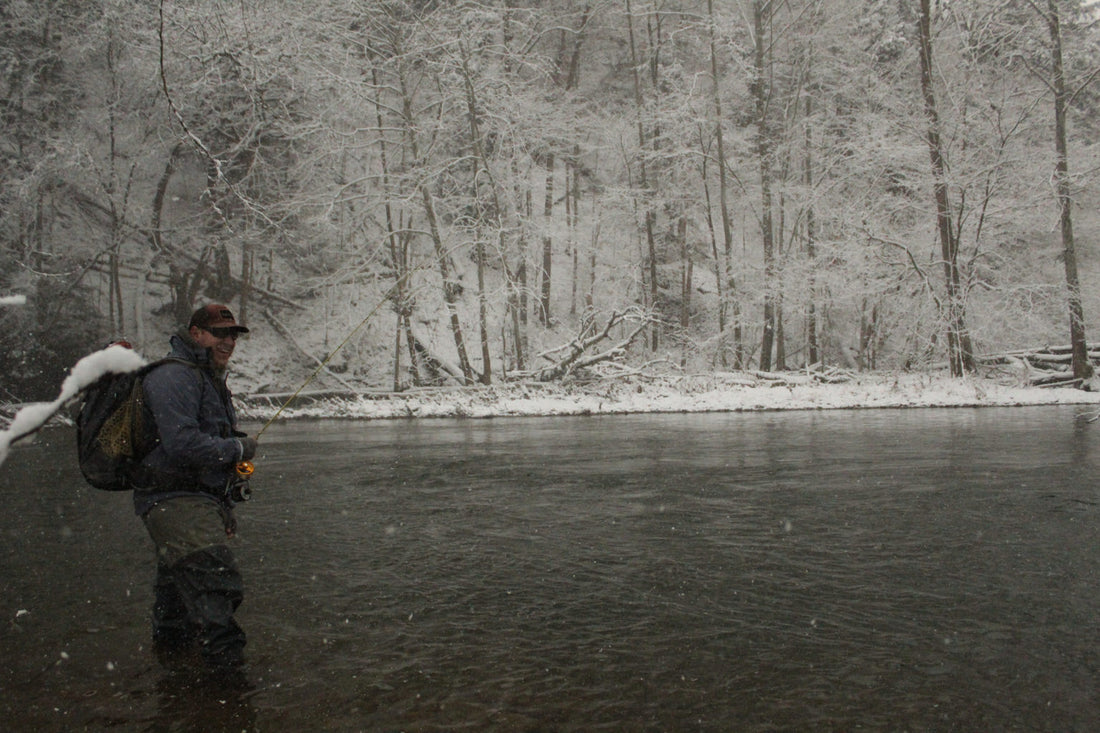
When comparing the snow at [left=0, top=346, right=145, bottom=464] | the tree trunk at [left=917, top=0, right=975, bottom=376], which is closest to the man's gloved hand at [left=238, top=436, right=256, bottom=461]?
the snow at [left=0, top=346, right=145, bottom=464]

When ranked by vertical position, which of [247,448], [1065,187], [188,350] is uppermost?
[1065,187]

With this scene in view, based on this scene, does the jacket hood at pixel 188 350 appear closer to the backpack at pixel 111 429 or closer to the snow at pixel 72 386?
the backpack at pixel 111 429

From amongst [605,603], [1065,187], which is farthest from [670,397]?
[605,603]

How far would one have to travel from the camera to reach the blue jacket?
13.3 feet

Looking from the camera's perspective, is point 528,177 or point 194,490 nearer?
point 194,490

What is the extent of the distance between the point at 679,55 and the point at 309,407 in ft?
69.8

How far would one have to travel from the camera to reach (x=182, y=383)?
4211 mm

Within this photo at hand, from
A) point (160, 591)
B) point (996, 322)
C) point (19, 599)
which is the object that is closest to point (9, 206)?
point (19, 599)

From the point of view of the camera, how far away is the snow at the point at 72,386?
7.04ft

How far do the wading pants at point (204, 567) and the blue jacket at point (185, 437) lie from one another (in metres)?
0.10

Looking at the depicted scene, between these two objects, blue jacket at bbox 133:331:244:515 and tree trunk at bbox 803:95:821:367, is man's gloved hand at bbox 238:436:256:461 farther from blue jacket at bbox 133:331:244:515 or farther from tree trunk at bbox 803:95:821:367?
tree trunk at bbox 803:95:821:367

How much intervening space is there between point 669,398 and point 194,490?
718 inches

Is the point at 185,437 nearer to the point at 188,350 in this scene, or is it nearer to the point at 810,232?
the point at 188,350

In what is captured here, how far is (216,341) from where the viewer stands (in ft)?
14.4
